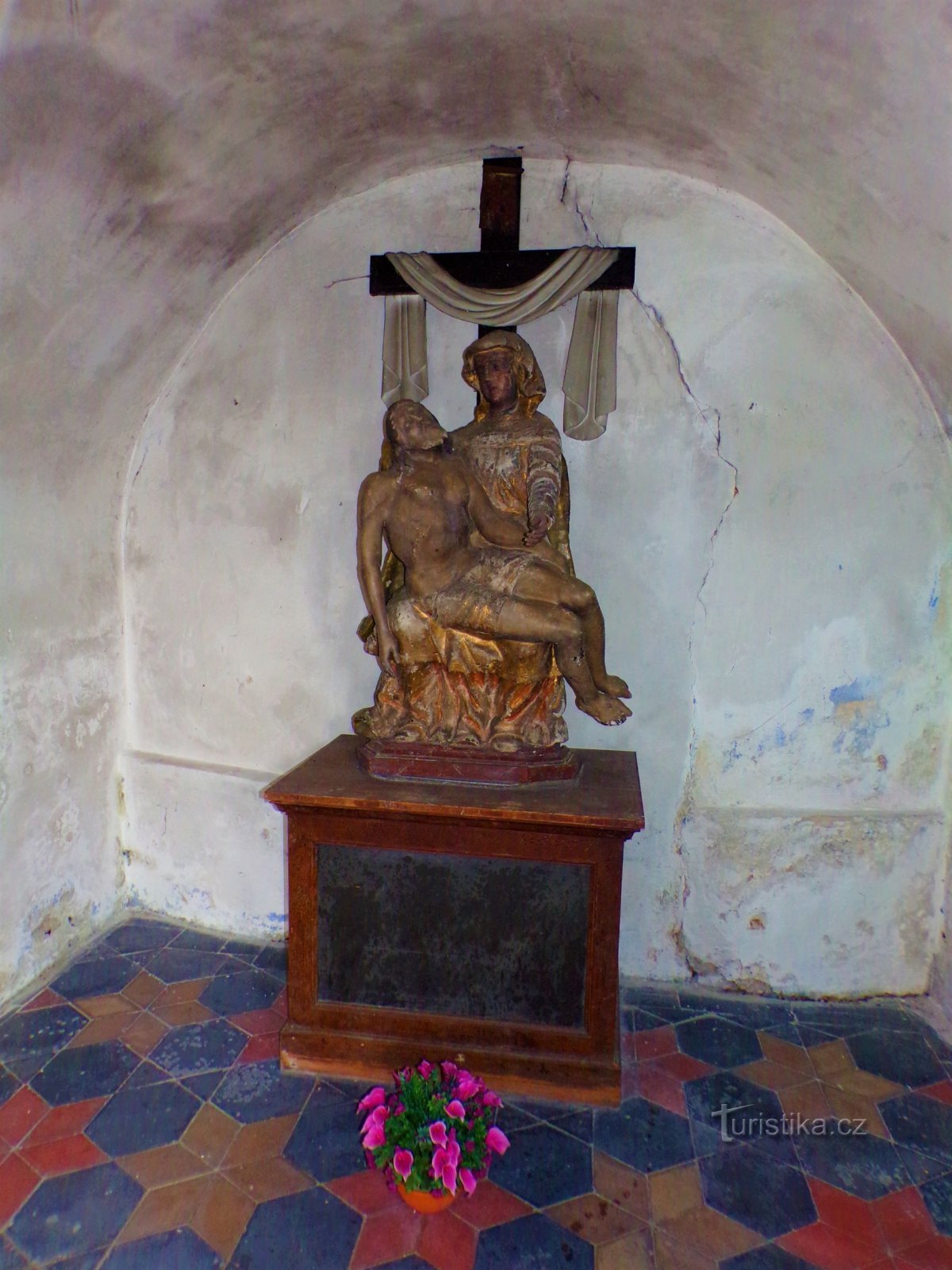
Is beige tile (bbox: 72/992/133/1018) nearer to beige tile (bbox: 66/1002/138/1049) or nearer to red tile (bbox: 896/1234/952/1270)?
beige tile (bbox: 66/1002/138/1049)

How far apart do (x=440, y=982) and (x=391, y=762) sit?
2.70 feet

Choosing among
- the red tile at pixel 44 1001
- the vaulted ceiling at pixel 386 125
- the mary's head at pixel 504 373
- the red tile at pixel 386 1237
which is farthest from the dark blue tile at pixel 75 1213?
the mary's head at pixel 504 373

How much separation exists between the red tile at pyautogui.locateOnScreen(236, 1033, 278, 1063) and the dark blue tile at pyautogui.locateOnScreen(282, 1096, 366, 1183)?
0.95 ft

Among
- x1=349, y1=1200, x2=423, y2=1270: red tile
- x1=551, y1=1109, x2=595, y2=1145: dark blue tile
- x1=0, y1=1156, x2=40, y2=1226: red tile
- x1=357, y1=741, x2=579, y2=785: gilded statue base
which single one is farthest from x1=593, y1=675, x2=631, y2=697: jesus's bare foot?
x1=0, y1=1156, x2=40, y2=1226: red tile

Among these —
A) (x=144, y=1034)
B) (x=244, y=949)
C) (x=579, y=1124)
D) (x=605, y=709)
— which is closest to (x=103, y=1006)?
(x=144, y=1034)

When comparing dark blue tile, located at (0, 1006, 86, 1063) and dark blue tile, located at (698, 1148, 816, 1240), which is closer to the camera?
dark blue tile, located at (698, 1148, 816, 1240)

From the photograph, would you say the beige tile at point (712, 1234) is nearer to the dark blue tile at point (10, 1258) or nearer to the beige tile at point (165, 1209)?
the beige tile at point (165, 1209)

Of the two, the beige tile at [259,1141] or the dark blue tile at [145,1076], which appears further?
the dark blue tile at [145,1076]

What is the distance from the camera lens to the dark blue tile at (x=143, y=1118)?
2.48 metres

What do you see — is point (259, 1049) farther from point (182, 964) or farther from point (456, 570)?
point (456, 570)

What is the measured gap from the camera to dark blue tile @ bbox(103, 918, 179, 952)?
3732 millimetres

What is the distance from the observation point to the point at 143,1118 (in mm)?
2594

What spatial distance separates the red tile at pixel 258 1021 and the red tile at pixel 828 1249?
1.93 meters

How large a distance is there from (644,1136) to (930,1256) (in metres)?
0.83
